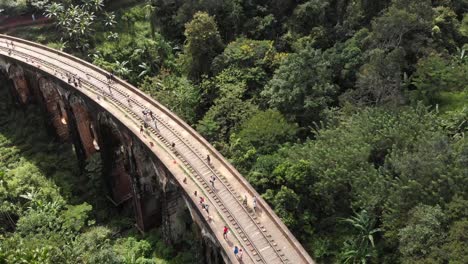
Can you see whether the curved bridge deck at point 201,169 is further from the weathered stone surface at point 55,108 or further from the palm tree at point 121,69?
the palm tree at point 121,69

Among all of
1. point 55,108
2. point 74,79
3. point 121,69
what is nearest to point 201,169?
point 74,79

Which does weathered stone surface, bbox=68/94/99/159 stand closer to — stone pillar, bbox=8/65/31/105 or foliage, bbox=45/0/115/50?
stone pillar, bbox=8/65/31/105

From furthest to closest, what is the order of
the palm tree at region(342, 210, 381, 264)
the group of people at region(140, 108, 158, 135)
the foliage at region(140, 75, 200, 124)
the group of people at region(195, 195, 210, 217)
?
the foliage at region(140, 75, 200, 124) → the group of people at region(140, 108, 158, 135) → the palm tree at region(342, 210, 381, 264) → the group of people at region(195, 195, 210, 217)

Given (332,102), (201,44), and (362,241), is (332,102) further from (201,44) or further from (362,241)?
(201,44)

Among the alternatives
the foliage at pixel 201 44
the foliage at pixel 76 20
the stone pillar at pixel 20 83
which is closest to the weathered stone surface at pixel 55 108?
the stone pillar at pixel 20 83

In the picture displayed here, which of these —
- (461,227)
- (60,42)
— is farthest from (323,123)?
Result: (60,42)

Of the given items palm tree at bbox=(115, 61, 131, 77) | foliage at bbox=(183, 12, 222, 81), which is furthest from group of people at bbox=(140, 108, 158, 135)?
palm tree at bbox=(115, 61, 131, 77)

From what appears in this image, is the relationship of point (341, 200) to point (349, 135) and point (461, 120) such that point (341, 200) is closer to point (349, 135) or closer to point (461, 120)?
point (349, 135)
